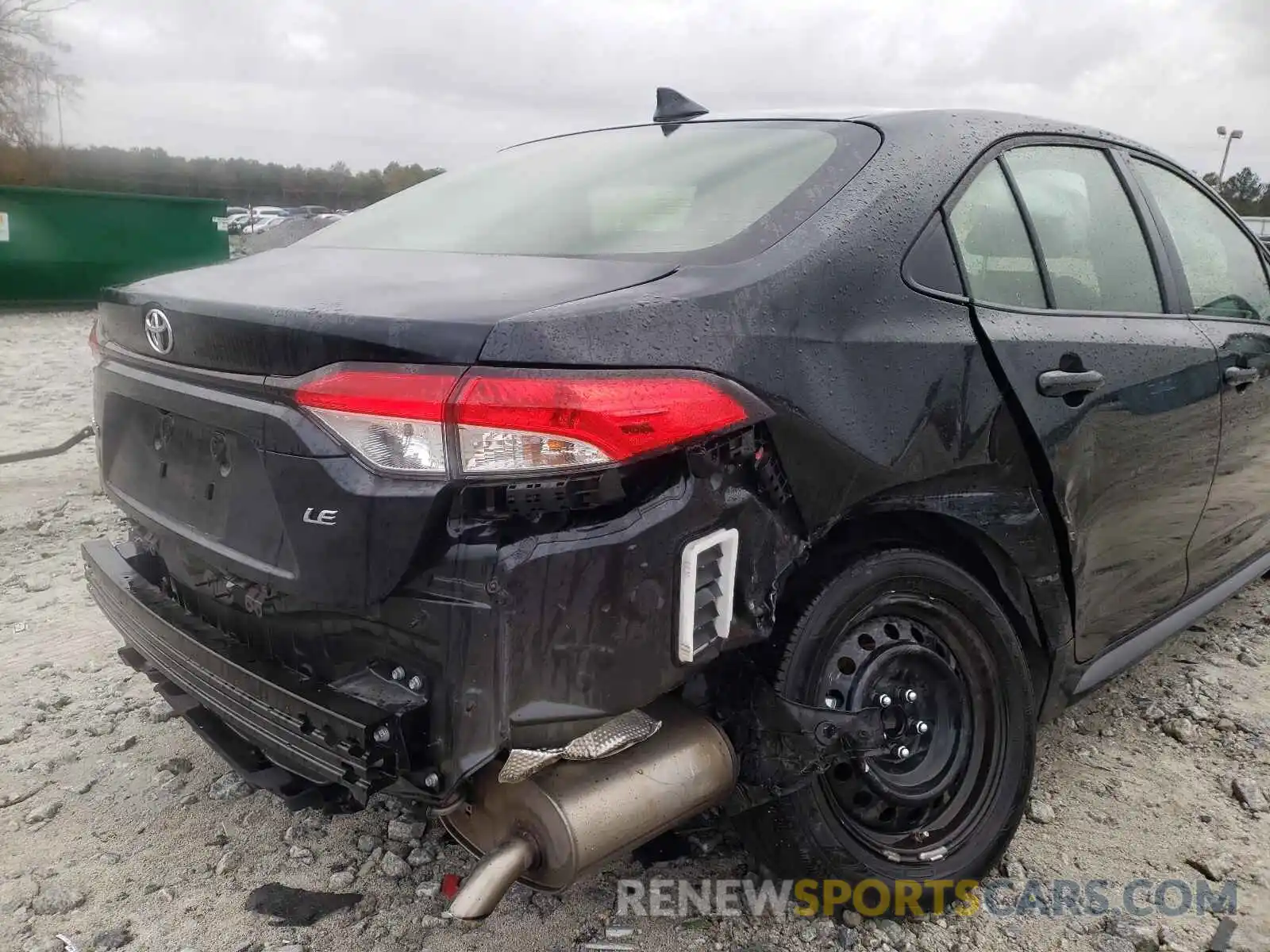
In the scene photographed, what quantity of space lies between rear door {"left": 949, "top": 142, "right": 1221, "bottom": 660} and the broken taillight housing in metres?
1.00

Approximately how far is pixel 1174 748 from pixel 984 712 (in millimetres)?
1123

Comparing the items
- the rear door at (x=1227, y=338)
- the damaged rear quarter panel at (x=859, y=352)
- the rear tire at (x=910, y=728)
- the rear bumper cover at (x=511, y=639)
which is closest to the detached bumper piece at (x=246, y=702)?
the rear bumper cover at (x=511, y=639)

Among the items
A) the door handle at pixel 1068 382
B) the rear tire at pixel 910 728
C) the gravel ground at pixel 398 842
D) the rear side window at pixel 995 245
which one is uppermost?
the rear side window at pixel 995 245

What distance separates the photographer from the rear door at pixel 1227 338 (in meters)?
3.09

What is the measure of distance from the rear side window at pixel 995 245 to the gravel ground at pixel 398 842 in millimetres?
1387

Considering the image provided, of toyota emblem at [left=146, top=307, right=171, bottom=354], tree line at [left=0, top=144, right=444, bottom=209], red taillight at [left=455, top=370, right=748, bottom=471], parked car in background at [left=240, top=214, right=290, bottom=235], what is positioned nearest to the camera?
red taillight at [left=455, top=370, right=748, bottom=471]

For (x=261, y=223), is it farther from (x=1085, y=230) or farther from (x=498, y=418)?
(x=498, y=418)

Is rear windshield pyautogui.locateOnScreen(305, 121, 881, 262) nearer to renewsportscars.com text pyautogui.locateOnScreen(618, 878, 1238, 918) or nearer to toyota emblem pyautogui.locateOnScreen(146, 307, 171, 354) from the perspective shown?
toyota emblem pyautogui.locateOnScreen(146, 307, 171, 354)

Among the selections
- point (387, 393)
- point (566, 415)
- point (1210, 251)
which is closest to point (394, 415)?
point (387, 393)

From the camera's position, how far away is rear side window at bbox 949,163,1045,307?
2.31 meters

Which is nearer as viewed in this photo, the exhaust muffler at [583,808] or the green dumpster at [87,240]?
the exhaust muffler at [583,808]

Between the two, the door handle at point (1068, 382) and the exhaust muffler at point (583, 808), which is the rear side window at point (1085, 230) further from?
the exhaust muffler at point (583, 808)

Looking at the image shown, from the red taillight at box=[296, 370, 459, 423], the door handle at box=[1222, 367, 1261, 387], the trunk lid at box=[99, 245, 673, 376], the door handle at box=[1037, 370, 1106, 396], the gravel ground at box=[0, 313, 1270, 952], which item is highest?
the trunk lid at box=[99, 245, 673, 376]

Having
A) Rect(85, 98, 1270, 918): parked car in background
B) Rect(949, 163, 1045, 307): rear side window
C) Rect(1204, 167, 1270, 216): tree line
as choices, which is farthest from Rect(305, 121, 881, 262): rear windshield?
Rect(1204, 167, 1270, 216): tree line
